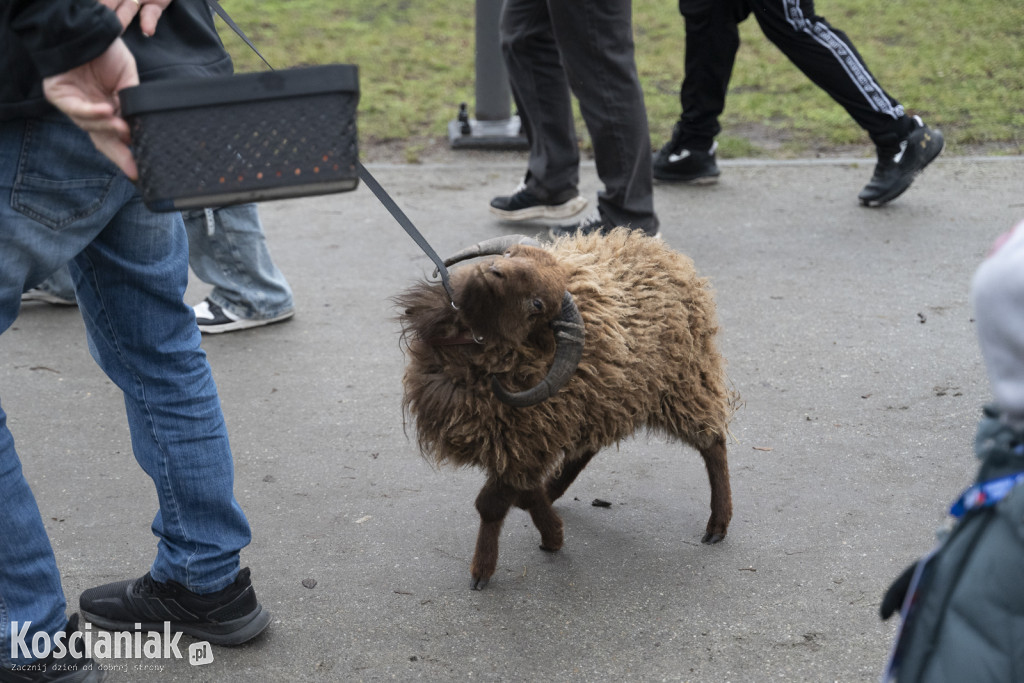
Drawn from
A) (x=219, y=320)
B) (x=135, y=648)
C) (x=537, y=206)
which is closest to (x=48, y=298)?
(x=219, y=320)

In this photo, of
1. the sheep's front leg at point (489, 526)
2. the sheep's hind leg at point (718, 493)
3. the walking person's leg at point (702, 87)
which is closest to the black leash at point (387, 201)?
the sheep's front leg at point (489, 526)

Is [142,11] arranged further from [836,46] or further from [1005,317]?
[836,46]

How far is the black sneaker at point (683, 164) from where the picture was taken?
20.7ft

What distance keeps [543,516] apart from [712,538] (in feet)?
1.81

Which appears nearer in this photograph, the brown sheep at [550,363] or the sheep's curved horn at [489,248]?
the brown sheep at [550,363]

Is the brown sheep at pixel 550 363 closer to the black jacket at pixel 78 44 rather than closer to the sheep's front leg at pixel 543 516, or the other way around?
the sheep's front leg at pixel 543 516

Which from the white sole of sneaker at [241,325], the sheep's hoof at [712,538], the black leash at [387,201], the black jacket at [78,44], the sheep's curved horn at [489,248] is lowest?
the white sole of sneaker at [241,325]

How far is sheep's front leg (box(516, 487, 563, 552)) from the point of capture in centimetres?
287

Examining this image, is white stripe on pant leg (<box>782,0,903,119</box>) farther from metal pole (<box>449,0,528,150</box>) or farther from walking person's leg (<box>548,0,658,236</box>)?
metal pole (<box>449,0,528,150</box>)

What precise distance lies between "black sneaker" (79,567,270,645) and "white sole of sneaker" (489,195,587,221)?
3311 millimetres

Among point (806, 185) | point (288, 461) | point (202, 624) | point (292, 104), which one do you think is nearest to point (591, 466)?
point (288, 461)

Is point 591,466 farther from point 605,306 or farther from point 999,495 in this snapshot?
point 999,495

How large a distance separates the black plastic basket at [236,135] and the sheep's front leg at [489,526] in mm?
1200

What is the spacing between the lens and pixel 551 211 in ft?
18.3
